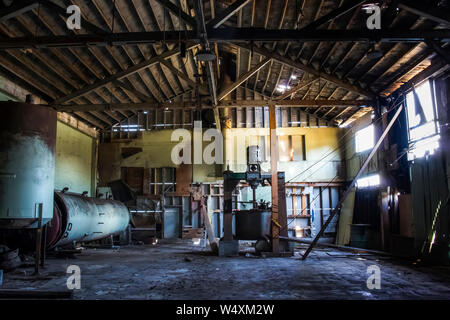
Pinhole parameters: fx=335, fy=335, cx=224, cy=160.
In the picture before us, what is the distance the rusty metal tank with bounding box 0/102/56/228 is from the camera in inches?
277

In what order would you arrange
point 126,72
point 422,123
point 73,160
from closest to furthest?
point 422,123 < point 126,72 < point 73,160

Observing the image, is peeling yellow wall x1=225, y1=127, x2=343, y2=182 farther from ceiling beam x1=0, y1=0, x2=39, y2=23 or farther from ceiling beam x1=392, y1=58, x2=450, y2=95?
ceiling beam x1=0, y1=0, x2=39, y2=23

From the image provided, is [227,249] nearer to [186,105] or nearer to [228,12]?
[186,105]

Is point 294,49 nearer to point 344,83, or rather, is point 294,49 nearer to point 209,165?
point 344,83

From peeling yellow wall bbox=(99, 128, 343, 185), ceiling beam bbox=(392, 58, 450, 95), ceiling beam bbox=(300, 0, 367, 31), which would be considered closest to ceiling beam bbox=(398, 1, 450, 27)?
ceiling beam bbox=(300, 0, 367, 31)

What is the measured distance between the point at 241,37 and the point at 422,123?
6.92m

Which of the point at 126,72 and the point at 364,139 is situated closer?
the point at 126,72

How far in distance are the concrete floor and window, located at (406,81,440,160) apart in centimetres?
394

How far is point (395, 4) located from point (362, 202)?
981 centimetres

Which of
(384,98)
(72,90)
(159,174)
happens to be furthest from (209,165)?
(384,98)

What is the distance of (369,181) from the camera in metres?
15.8

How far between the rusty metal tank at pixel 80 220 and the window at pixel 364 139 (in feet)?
38.6

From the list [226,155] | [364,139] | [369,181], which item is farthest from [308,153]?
[226,155]

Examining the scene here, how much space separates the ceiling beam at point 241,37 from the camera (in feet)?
27.2
